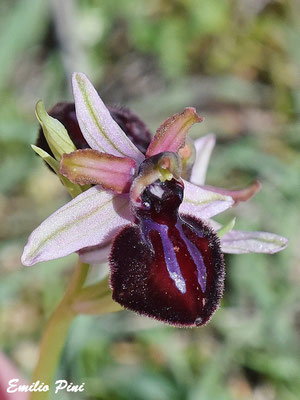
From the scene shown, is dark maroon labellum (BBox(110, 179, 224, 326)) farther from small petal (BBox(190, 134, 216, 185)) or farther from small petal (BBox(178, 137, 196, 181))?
small petal (BBox(190, 134, 216, 185))

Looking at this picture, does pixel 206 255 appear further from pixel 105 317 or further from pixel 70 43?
pixel 70 43

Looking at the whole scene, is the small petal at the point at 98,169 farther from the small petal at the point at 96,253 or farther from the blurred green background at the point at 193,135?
the blurred green background at the point at 193,135

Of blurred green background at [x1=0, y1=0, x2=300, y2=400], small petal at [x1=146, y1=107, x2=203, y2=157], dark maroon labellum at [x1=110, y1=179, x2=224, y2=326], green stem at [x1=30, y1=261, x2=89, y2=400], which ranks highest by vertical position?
small petal at [x1=146, y1=107, x2=203, y2=157]

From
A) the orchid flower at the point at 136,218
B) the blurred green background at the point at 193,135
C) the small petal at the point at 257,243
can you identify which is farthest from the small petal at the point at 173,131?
the blurred green background at the point at 193,135

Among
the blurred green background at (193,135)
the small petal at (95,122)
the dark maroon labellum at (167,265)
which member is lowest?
the blurred green background at (193,135)

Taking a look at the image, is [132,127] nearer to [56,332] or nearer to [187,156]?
[187,156]

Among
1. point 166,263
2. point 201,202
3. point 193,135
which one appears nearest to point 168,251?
point 166,263

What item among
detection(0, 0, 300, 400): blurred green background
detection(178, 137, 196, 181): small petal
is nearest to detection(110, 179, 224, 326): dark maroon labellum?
detection(178, 137, 196, 181): small petal
